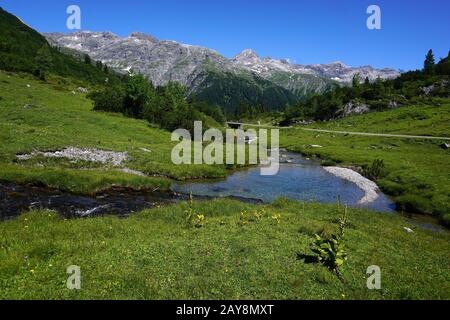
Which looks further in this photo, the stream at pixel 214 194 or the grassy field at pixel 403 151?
the grassy field at pixel 403 151

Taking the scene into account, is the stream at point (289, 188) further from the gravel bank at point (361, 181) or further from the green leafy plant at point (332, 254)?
the green leafy plant at point (332, 254)

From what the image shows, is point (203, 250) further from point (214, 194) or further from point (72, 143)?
point (72, 143)

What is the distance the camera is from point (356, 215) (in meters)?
32.8

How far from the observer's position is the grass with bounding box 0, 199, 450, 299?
47.9 ft

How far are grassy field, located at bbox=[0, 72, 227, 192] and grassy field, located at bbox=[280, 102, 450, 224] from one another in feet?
82.8

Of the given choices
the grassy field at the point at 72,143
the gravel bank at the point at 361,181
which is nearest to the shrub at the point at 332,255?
the grassy field at the point at 72,143

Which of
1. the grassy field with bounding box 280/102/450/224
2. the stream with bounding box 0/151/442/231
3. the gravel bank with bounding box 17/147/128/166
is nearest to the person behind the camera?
the stream with bounding box 0/151/442/231

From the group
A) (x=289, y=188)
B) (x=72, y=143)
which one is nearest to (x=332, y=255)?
(x=289, y=188)

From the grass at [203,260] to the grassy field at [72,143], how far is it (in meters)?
12.9

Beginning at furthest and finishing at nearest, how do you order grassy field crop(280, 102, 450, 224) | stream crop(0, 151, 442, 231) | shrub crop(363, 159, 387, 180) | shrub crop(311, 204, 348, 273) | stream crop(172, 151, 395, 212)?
1. shrub crop(363, 159, 387, 180)
2. stream crop(172, 151, 395, 212)
3. grassy field crop(280, 102, 450, 224)
4. stream crop(0, 151, 442, 231)
5. shrub crop(311, 204, 348, 273)

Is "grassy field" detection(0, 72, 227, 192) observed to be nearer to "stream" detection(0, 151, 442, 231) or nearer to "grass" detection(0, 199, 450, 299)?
"stream" detection(0, 151, 442, 231)

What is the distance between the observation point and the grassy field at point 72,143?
3638 cm

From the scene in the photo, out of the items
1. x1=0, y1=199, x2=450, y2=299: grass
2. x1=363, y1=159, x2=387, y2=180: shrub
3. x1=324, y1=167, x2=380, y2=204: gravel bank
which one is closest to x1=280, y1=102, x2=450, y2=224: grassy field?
x1=363, y1=159, x2=387, y2=180: shrub

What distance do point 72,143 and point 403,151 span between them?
213 ft
